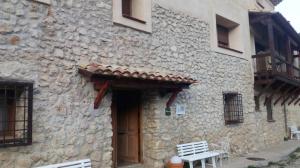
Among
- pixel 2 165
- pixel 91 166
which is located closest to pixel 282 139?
pixel 91 166

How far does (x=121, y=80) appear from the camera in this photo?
5738 millimetres

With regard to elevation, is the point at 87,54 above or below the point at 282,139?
above

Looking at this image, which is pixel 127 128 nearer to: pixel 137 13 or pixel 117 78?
pixel 117 78

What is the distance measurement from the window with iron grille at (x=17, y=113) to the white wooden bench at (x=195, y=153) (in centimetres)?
377

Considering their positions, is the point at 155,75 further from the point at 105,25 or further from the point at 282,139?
the point at 282,139

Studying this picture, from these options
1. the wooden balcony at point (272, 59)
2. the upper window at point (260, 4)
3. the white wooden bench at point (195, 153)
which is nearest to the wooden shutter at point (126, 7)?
the white wooden bench at point (195, 153)

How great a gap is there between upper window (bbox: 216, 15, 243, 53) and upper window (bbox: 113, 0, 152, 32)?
4231 mm

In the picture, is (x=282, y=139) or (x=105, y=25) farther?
(x=282, y=139)

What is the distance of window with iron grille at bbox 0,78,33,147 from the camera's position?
180 inches

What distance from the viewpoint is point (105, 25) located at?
617cm

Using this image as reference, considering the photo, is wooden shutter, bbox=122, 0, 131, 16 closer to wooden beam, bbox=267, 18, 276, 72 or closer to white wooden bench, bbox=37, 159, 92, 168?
white wooden bench, bbox=37, 159, 92, 168

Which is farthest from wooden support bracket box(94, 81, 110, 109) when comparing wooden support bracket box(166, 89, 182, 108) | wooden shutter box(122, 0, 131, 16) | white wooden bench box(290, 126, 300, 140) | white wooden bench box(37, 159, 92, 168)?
white wooden bench box(290, 126, 300, 140)

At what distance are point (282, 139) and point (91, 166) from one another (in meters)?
11.1

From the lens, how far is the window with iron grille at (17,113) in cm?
456
